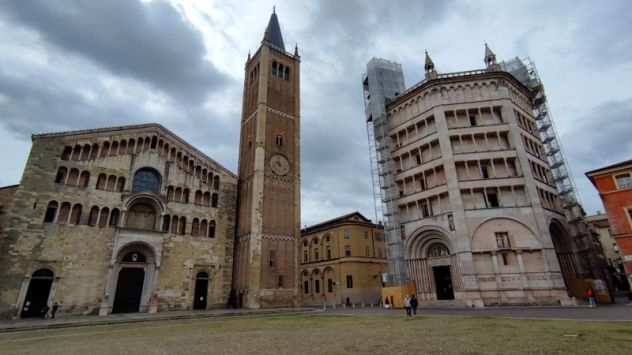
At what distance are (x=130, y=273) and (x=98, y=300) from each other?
2.92m

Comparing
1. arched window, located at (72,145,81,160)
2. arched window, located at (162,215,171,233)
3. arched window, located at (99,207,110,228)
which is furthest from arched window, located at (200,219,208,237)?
arched window, located at (72,145,81,160)

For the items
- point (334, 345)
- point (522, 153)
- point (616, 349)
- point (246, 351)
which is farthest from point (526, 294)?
point (246, 351)

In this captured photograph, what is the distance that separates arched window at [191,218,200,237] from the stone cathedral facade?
0.64 feet

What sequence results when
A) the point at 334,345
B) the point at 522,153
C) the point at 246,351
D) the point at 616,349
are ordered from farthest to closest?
the point at 522,153 → the point at 334,345 → the point at 246,351 → the point at 616,349

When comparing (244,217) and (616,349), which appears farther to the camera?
(244,217)

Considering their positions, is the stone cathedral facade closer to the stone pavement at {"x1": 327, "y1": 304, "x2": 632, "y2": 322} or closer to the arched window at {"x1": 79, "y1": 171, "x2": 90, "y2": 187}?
the arched window at {"x1": 79, "y1": 171, "x2": 90, "y2": 187}

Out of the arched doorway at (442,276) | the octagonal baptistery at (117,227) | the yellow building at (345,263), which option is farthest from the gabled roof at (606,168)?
the octagonal baptistery at (117,227)

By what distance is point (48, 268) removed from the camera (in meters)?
23.1

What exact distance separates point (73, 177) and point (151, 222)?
23.2 feet

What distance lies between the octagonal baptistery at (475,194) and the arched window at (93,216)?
2833 centimetres

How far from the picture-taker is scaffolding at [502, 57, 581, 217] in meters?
33.8

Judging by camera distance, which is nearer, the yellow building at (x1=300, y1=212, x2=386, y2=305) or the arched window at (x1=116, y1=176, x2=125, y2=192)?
the arched window at (x1=116, y1=176, x2=125, y2=192)

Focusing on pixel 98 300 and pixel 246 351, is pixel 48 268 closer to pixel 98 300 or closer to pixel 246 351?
pixel 98 300

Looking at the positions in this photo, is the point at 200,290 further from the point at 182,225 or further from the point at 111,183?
the point at 111,183
